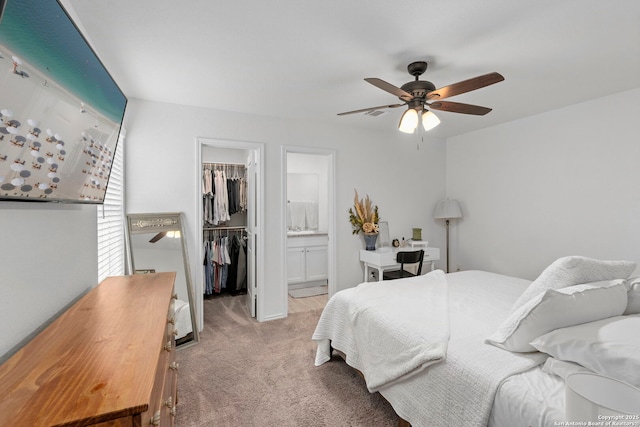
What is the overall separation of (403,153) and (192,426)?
12.9 feet

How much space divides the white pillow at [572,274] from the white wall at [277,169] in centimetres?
248

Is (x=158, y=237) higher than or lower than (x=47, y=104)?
lower

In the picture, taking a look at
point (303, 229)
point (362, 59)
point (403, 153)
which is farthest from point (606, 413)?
point (303, 229)

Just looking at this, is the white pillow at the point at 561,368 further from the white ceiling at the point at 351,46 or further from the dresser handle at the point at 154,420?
the white ceiling at the point at 351,46

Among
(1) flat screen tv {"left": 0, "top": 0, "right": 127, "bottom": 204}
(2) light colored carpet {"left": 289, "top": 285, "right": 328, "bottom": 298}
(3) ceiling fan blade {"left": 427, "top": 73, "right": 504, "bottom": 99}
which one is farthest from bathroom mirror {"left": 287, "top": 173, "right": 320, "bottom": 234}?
(1) flat screen tv {"left": 0, "top": 0, "right": 127, "bottom": 204}

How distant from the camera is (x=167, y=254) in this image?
3006mm

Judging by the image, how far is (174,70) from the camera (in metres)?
2.37

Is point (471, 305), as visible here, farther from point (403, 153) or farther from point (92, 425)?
point (403, 153)

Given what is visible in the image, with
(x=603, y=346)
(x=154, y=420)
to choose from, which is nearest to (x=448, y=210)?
(x=603, y=346)

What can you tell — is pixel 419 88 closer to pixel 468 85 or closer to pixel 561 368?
pixel 468 85

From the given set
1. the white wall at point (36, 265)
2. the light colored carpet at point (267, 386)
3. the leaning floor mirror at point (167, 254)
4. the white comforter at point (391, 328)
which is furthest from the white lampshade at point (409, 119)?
the leaning floor mirror at point (167, 254)

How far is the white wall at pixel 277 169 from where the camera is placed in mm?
3014

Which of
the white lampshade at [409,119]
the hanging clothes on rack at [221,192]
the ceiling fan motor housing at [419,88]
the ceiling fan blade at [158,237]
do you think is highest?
the ceiling fan motor housing at [419,88]

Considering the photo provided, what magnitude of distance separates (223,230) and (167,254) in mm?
1657
